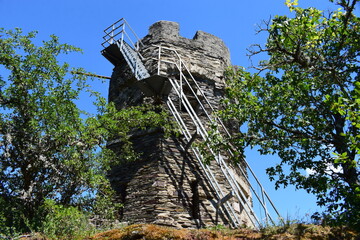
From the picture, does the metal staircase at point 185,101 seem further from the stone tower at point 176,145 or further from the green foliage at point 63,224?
the green foliage at point 63,224

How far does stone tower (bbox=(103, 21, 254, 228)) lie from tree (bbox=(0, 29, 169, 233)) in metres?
1.40

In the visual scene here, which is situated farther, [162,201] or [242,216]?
[242,216]

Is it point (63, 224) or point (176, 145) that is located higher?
point (176, 145)

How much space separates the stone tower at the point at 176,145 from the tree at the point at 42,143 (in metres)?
1.40

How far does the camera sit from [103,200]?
8.84 m

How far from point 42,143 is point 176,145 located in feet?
12.2

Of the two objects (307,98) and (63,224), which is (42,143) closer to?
(63,224)

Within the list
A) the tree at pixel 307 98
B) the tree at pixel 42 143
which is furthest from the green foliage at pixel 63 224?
the tree at pixel 307 98

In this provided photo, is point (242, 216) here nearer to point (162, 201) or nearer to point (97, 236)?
point (162, 201)

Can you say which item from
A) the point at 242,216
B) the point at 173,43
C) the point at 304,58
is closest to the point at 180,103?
the point at 173,43

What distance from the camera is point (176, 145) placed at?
10766 mm

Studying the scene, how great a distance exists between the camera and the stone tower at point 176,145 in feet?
31.7

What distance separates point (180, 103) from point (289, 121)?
4.37 m

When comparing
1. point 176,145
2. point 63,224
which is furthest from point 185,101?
point 63,224
